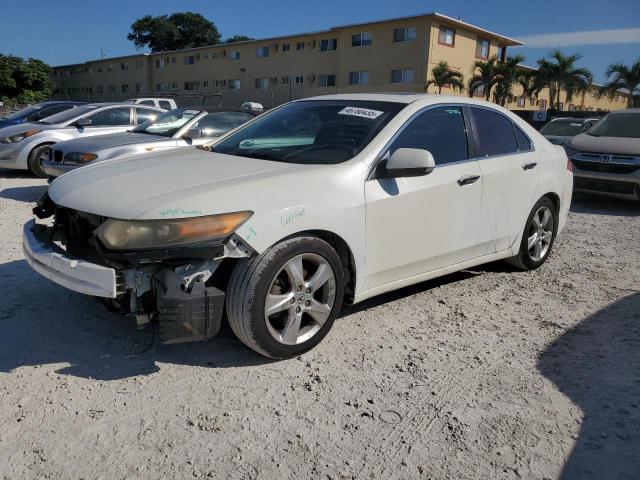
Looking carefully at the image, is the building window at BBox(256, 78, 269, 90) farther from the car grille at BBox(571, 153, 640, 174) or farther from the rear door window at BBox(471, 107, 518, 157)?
the rear door window at BBox(471, 107, 518, 157)

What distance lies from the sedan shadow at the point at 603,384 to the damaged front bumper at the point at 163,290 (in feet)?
6.12

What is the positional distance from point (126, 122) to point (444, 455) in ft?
32.1

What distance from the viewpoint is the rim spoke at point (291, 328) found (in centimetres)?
322

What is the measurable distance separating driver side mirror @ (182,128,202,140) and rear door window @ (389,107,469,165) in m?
4.76

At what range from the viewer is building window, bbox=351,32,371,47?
122ft

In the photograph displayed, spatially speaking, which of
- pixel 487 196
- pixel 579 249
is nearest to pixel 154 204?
pixel 487 196

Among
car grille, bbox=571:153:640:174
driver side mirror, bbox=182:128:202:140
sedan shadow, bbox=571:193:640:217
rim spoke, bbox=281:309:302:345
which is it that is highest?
driver side mirror, bbox=182:128:202:140

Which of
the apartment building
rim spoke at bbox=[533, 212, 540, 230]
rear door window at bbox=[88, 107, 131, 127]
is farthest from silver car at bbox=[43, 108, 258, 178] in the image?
the apartment building

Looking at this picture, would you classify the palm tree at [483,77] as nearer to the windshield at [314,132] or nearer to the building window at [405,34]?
the building window at [405,34]

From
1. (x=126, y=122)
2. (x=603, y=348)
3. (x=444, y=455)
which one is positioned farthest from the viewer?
(x=126, y=122)

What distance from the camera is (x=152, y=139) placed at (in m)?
7.85

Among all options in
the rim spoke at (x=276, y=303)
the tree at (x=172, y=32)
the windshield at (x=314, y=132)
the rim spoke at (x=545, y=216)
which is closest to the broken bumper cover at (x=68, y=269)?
the rim spoke at (x=276, y=303)

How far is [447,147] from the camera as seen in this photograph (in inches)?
163

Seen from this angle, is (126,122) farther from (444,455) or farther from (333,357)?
(444,455)
